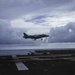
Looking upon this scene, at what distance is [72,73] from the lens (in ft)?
117

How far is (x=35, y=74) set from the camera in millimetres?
34438

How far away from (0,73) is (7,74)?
5.69 feet

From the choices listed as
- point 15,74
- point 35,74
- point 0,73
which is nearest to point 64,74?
point 35,74

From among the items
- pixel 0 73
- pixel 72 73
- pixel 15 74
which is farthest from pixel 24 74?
pixel 72 73

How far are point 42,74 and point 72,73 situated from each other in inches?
198

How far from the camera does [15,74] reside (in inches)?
1373

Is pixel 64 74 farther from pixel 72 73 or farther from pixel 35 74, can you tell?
pixel 35 74

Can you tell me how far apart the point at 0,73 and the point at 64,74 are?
1032cm

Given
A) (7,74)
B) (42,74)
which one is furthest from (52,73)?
(7,74)

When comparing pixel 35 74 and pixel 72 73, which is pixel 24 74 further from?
pixel 72 73

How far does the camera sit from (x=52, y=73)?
35.5m

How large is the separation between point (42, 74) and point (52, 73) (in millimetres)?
1976

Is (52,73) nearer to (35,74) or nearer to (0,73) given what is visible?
(35,74)

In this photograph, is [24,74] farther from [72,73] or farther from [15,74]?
[72,73]
